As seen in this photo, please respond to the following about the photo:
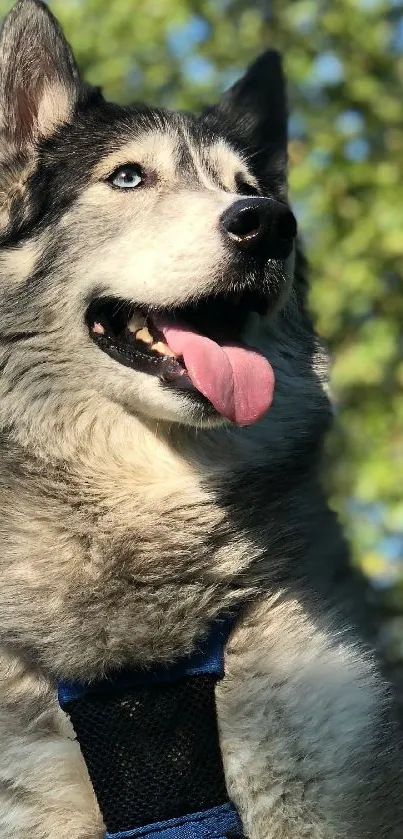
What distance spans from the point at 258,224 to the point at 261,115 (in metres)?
1.15

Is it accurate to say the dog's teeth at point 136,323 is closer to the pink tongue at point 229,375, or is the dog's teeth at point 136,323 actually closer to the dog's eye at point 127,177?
the pink tongue at point 229,375

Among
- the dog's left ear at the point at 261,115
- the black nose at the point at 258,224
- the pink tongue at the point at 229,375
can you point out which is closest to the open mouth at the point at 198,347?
the pink tongue at the point at 229,375

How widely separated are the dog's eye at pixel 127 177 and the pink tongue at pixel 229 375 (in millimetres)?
576

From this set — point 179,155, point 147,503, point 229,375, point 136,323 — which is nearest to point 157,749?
point 147,503

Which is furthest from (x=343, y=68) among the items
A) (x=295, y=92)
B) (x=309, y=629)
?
(x=309, y=629)

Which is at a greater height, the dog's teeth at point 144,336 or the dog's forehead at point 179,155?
the dog's forehead at point 179,155

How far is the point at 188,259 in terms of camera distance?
281 centimetres

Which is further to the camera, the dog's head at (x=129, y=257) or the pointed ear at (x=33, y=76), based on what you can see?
the pointed ear at (x=33, y=76)

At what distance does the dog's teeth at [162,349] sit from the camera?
2871 mm

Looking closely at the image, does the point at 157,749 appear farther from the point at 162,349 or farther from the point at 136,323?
the point at 136,323

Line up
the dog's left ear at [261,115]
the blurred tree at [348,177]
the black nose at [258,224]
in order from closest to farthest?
the black nose at [258,224], the dog's left ear at [261,115], the blurred tree at [348,177]

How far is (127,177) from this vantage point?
3156mm

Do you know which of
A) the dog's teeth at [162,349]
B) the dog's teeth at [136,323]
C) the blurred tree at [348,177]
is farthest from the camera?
the blurred tree at [348,177]

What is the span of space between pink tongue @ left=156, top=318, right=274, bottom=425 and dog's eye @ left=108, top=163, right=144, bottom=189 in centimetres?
58
